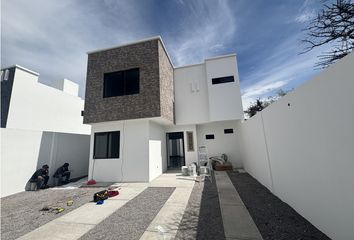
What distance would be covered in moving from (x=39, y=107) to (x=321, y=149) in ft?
42.5

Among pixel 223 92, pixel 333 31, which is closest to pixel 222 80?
pixel 223 92

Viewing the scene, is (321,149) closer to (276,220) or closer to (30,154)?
(276,220)

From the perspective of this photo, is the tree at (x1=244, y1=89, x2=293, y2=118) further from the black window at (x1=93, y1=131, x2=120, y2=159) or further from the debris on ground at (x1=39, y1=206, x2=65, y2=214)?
the debris on ground at (x1=39, y1=206, x2=65, y2=214)

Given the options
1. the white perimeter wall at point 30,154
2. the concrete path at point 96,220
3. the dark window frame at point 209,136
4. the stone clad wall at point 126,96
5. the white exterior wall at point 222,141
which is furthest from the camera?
the dark window frame at point 209,136

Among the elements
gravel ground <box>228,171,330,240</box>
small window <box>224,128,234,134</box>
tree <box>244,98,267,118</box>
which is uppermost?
tree <box>244,98,267,118</box>

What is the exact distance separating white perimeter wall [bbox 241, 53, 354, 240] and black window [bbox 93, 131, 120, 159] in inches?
279

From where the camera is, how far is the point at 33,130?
6793 mm

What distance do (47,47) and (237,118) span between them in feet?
33.9

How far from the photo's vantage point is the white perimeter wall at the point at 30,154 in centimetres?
578

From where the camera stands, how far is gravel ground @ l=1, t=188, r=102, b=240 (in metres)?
3.28

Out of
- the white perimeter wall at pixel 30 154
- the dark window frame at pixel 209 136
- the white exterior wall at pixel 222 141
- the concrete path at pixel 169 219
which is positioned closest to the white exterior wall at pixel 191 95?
the white exterior wall at pixel 222 141

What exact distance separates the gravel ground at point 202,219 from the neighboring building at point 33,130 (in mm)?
7304

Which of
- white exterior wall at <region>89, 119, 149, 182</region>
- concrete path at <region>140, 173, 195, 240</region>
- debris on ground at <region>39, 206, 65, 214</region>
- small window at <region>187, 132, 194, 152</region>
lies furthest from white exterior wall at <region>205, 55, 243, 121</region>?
debris on ground at <region>39, 206, 65, 214</region>

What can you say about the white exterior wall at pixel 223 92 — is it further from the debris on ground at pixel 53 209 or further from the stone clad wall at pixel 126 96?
the debris on ground at pixel 53 209
